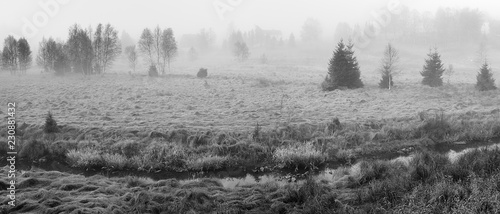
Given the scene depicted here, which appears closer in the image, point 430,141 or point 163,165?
point 163,165

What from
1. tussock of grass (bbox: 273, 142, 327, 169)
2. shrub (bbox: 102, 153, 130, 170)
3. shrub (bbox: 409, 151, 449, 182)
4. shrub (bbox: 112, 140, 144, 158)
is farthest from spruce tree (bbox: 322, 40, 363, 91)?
shrub (bbox: 102, 153, 130, 170)

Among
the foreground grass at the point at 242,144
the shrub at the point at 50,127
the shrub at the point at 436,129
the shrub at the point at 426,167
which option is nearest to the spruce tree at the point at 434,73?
the foreground grass at the point at 242,144

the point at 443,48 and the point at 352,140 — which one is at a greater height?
the point at 443,48

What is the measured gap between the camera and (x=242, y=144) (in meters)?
15.6

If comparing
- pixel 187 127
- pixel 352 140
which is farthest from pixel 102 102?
pixel 352 140

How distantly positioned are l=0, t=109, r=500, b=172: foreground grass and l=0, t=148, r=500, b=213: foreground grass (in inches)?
83.3

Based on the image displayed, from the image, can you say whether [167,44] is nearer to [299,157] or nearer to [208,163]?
[208,163]

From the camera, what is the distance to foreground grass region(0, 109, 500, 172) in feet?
46.2

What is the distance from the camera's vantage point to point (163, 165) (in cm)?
1388

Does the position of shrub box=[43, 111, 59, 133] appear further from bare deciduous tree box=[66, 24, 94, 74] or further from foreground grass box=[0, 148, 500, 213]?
bare deciduous tree box=[66, 24, 94, 74]

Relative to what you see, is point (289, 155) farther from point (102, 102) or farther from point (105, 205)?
point (102, 102)

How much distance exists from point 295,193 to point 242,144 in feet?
19.9

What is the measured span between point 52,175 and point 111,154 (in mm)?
2717

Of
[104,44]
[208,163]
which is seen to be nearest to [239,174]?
[208,163]
